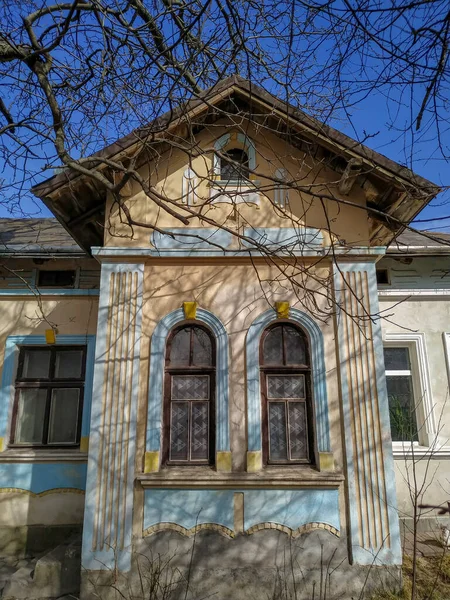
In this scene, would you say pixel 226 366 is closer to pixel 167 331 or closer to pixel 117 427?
pixel 167 331

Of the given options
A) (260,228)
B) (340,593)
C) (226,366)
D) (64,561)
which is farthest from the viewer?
(260,228)

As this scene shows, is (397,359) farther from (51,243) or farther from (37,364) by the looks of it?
(51,243)

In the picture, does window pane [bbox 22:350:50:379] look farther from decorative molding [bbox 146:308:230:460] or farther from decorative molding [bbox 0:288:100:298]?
decorative molding [bbox 146:308:230:460]

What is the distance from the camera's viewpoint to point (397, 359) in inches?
321

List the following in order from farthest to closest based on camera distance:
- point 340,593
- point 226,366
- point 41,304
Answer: point 41,304, point 226,366, point 340,593

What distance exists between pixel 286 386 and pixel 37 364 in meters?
3.96

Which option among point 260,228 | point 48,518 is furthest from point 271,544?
point 260,228

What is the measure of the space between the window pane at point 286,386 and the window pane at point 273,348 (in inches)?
8.0

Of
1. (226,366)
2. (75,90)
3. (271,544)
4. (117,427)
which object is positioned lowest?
(271,544)

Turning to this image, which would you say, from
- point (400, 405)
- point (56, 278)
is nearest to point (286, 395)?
point (400, 405)

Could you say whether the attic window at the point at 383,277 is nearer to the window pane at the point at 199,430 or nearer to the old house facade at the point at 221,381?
the old house facade at the point at 221,381

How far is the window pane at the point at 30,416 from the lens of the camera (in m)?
7.30

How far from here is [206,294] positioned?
6434 millimetres

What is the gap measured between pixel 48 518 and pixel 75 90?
5.54 meters
